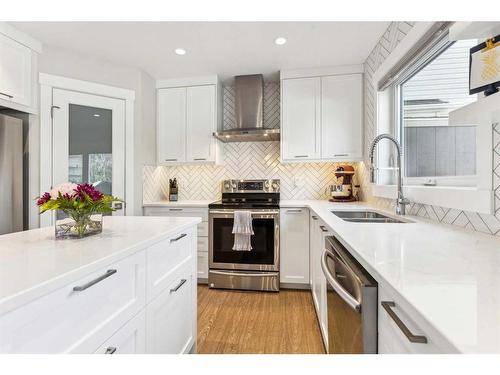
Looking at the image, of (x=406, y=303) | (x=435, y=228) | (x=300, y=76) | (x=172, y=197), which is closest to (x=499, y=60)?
(x=435, y=228)

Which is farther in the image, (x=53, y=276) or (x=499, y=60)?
(x=499, y=60)

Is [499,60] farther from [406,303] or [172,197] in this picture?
[172,197]

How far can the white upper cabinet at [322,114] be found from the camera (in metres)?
2.87

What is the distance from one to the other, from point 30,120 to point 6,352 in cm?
251

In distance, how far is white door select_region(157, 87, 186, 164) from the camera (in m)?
3.23

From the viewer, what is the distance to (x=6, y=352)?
1.91 ft

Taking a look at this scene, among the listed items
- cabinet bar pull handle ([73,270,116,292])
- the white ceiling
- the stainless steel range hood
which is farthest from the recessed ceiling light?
cabinet bar pull handle ([73,270,116,292])

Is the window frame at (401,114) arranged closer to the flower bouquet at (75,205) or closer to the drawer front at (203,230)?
the flower bouquet at (75,205)

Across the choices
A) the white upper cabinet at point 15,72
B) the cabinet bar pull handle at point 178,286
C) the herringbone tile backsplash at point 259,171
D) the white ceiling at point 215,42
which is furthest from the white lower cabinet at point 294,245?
the white upper cabinet at point 15,72

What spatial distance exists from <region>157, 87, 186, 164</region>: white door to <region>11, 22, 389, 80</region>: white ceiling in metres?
0.33

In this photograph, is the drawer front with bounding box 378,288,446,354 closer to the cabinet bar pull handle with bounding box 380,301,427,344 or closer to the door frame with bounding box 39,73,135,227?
the cabinet bar pull handle with bounding box 380,301,427,344

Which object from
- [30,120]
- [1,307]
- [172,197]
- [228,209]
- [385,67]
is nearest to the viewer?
[1,307]

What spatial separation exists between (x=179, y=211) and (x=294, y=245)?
1.33 m
